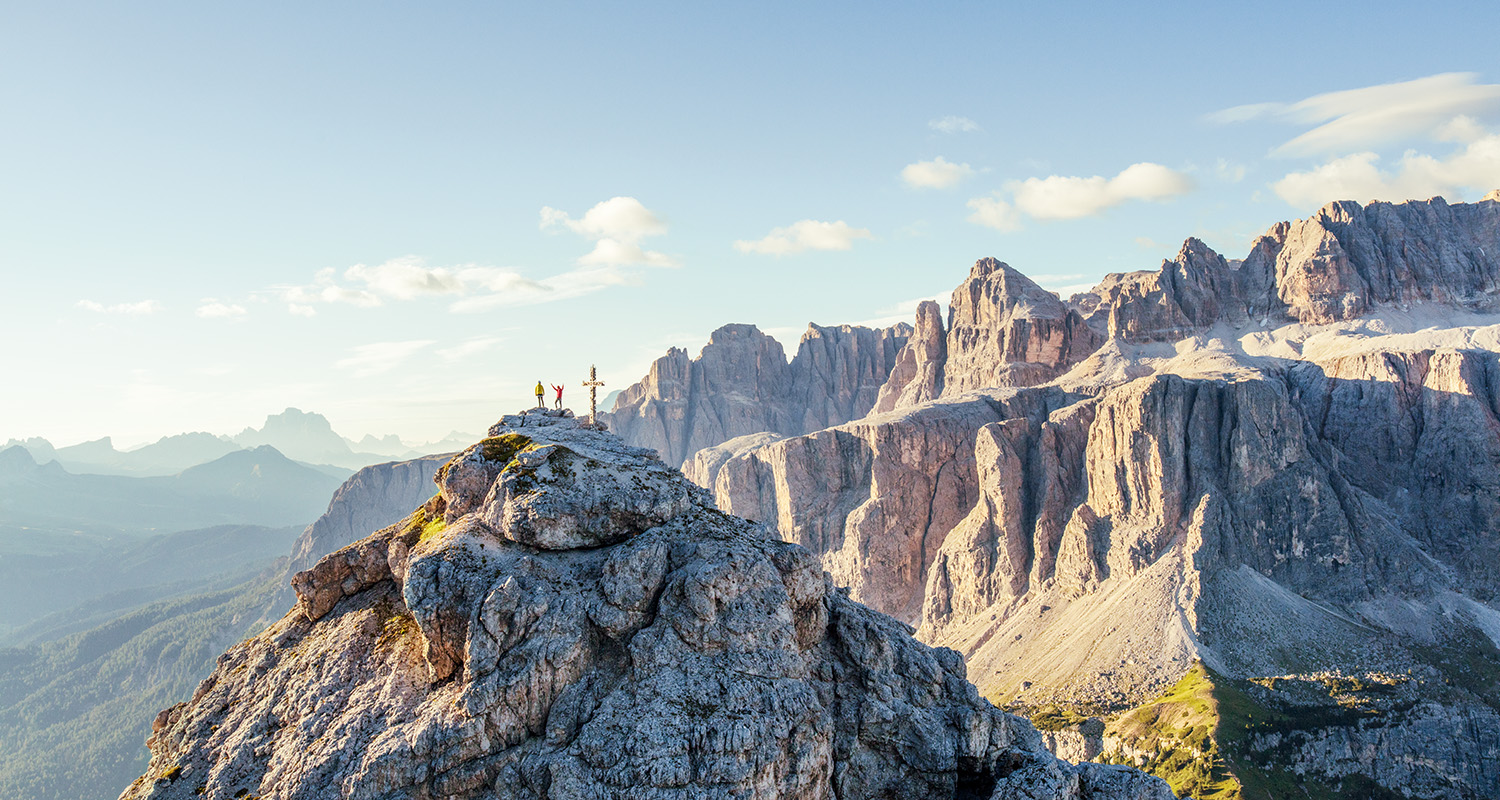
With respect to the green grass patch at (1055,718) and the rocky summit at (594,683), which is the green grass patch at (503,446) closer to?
the rocky summit at (594,683)

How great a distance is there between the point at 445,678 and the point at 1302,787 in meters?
137

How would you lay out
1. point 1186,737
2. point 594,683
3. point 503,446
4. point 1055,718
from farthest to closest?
point 1055,718 → point 1186,737 → point 503,446 → point 594,683

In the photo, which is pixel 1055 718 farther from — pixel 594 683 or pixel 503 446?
pixel 594 683

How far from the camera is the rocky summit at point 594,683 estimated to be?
33344 millimetres

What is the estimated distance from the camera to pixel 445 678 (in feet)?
120

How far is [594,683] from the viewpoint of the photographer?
3506 centimetres

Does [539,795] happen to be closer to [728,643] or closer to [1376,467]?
[728,643]

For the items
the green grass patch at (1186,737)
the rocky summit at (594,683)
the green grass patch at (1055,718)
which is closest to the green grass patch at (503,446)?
the rocky summit at (594,683)

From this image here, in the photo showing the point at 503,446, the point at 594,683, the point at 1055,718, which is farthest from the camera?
the point at 1055,718

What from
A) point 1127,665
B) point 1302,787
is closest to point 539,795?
point 1302,787

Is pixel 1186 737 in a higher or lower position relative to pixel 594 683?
lower

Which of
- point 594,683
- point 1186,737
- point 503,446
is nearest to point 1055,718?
point 1186,737

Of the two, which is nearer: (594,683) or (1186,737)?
(594,683)

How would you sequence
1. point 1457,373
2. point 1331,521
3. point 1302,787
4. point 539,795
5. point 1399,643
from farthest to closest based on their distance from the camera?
point 1457,373 → point 1331,521 → point 1399,643 → point 1302,787 → point 539,795
